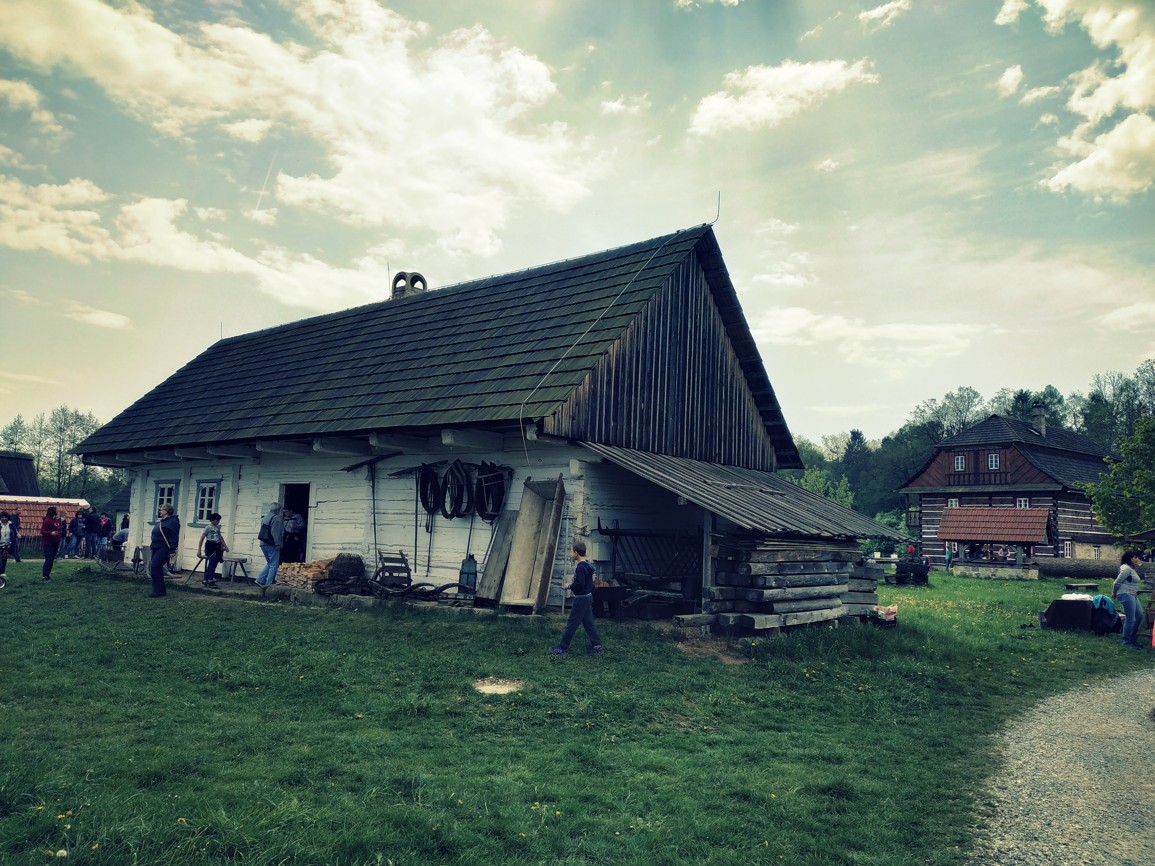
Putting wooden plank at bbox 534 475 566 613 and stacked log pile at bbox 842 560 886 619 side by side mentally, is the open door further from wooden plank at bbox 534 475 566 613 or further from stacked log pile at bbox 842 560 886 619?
stacked log pile at bbox 842 560 886 619

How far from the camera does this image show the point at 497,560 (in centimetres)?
1234

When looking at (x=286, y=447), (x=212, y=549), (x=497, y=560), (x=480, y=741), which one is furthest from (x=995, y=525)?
(x=480, y=741)

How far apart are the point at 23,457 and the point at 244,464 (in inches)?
1601

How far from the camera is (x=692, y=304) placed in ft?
51.4

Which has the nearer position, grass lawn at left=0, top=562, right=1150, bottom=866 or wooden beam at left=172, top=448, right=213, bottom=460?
grass lawn at left=0, top=562, right=1150, bottom=866

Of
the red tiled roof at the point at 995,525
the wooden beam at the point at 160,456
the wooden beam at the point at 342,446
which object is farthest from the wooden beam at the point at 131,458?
the red tiled roof at the point at 995,525

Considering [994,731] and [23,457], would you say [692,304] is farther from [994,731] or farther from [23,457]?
[23,457]

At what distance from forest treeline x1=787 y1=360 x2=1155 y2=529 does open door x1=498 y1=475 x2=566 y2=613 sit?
165 feet

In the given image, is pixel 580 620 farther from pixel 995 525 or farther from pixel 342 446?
pixel 995 525

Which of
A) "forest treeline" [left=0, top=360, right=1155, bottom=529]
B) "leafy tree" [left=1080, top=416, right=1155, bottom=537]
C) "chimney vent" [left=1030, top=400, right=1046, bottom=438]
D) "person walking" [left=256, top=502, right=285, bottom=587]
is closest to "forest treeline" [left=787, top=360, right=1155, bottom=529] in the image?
"forest treeline" [left=0, top=360, right=1155, bottom=529]

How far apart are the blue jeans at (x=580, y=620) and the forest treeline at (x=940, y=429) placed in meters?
52.8

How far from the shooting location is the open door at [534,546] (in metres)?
11.6

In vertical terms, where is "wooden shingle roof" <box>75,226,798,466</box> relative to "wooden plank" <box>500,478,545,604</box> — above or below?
above

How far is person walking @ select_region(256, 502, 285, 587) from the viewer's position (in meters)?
14.5
